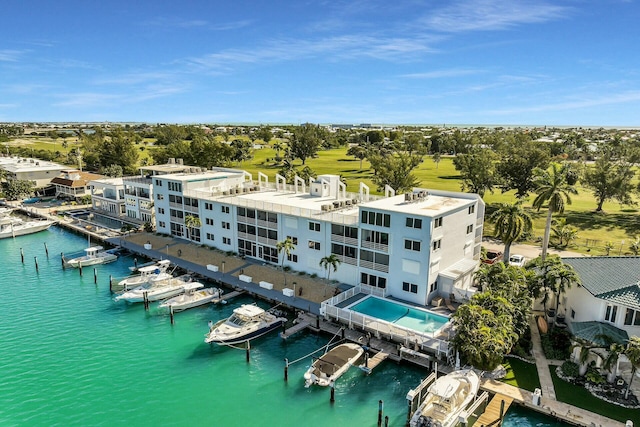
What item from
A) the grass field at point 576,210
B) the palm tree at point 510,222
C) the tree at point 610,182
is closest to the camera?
the palm tree at point 510,222

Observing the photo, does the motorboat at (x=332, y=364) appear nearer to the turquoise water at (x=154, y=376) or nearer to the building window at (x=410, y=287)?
the turquoise water at (x=154, y=376)

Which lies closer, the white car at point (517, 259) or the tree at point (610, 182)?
the white car at point (517, 259)

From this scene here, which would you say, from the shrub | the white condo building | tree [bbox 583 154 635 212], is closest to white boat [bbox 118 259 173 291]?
the white condo building

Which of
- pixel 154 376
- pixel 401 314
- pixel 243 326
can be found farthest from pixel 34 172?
pixel 401 314

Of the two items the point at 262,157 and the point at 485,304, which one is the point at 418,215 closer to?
the point at 485,304

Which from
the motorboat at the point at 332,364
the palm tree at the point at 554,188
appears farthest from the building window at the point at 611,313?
the motorboat at the point at 332,364

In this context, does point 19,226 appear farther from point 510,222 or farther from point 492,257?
point 510,222

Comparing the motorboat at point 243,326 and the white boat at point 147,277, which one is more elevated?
the white boat at point 147,277
